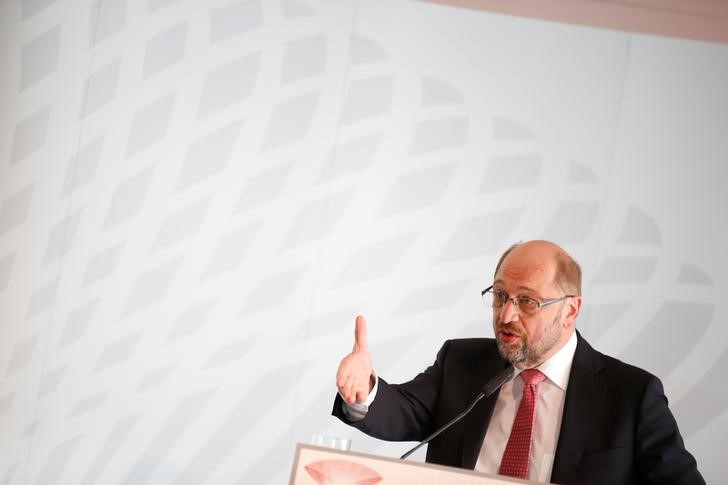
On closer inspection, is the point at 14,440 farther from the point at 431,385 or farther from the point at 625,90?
the point at 625,90

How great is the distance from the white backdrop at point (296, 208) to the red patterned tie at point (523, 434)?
2.03 meters

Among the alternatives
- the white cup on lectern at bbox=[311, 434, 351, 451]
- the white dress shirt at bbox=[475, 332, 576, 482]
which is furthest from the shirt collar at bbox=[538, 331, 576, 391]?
the white cup on lectern at bbox=[311, 434, 351, 451]

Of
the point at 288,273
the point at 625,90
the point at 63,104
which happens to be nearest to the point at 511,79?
the point at 625,90

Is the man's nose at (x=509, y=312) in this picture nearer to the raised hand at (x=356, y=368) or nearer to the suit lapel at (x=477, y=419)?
the suit lapel at (x=477, y=419)

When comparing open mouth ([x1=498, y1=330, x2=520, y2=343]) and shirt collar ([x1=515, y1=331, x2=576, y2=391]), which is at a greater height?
open mouth ([x1=498, y1=330, x2=520, y2=343])

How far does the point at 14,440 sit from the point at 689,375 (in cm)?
314

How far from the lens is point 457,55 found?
14.0ft

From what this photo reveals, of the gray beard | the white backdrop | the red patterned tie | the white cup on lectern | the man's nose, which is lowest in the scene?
the white cup on lectern

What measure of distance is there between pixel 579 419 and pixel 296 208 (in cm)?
236

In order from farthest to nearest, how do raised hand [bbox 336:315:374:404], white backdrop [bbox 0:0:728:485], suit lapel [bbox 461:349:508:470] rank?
white backdrop [bbox 0:0:728:485] < suit lapel [bbox 461:349:508:470] < raised hand [bbox 336:315:374:404]

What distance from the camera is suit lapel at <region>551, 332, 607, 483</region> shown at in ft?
6.53

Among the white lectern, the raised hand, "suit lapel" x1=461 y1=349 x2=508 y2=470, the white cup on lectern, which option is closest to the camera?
the white lectern

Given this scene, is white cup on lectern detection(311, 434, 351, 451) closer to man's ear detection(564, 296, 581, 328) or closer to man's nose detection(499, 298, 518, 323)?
man's nose detection(499, 298, 518, 323)

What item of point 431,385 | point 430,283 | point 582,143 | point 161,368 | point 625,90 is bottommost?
point 431,385
